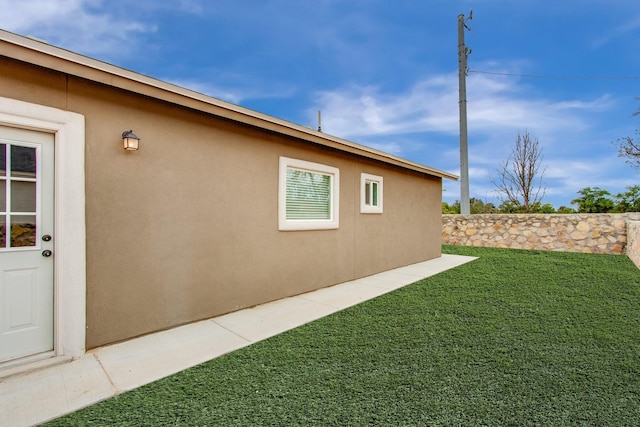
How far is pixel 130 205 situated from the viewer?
313 cm

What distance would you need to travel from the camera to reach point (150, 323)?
330 cm

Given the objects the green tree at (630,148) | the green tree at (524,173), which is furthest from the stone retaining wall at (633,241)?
the green tree at (524,173)

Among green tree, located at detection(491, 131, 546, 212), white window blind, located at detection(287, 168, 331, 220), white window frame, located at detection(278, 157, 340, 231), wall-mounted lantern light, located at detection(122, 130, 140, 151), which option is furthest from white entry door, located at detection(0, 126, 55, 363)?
green tree, located at detection(491, 131, 546, 212)

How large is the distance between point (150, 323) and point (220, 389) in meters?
1.59

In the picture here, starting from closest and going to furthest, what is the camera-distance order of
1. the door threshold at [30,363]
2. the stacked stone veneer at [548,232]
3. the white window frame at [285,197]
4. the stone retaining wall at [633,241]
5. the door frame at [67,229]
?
the door threshold at [30,363] < the door frame at [67,229] < the white window frame at [285,197] < the stone retaining wall at [633,241] < the stacked stone veneer at [548,232]

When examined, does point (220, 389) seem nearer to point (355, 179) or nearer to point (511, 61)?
point (355, 179)

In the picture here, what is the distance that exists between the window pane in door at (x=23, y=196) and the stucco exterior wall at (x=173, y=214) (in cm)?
41

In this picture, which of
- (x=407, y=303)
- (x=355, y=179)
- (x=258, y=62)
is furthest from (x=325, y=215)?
(x=258, y=62)

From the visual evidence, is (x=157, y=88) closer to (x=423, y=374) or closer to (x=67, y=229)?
(x=67, y=229)

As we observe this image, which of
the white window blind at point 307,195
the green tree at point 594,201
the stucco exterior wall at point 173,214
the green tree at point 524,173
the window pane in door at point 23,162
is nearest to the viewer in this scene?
the window pane in door at point 23,162

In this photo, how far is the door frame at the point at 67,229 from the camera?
2697mm

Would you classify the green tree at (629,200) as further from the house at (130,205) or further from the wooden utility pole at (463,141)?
the house at (130,205)

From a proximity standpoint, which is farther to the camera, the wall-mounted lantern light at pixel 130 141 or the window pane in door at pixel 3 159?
the wall-mounted lantern light at pixel 130 141

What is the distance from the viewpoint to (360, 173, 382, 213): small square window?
6.33 m
